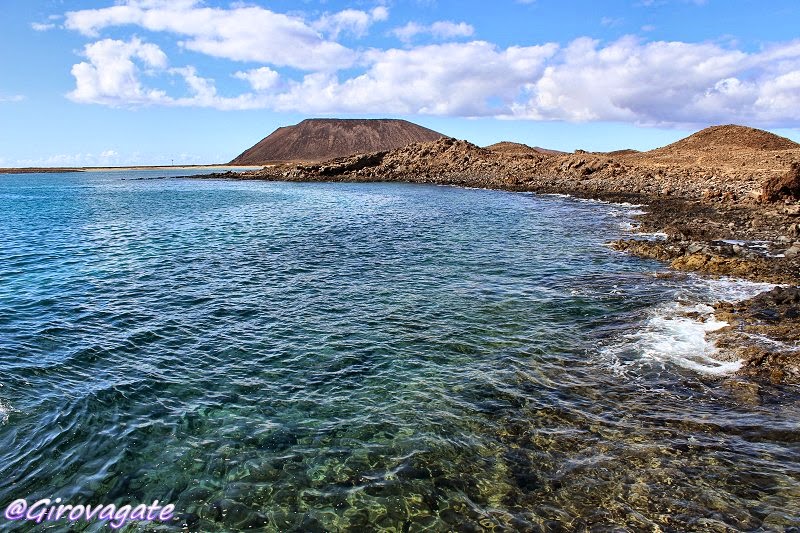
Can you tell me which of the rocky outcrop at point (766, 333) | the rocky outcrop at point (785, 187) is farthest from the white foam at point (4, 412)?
the rocky outcrop at point (785, 187)

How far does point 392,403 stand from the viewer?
41.0ft

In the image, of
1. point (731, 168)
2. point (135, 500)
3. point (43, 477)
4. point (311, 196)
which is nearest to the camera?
point (135, 500)

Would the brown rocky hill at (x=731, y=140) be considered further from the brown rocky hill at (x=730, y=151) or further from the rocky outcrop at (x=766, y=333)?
the rocky outcrop at (x=766, y=333)

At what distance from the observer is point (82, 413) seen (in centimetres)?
1216

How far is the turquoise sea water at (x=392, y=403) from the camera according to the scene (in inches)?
348

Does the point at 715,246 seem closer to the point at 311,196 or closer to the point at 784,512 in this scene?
the point at 784,512

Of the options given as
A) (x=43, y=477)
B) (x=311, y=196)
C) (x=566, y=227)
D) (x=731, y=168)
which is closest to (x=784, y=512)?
(x=43, y=477)

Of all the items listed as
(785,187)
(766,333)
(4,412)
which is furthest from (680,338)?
(785,187)

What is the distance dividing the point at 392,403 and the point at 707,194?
5097cm

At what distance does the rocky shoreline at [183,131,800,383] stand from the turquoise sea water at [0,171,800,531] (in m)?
1.82

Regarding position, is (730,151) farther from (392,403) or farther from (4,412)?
(4,412)

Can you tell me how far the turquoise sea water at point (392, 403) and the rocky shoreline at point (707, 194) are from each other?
5.97 feet

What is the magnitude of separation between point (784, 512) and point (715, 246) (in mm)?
23307

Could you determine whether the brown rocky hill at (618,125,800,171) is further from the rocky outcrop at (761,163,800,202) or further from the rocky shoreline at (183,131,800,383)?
the rocky outcrop at (761,163,800,202)
